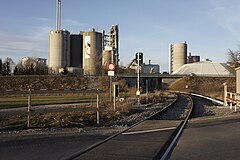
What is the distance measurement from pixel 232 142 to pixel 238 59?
8225cm

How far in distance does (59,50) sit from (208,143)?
129268 mm

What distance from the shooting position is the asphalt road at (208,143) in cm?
827

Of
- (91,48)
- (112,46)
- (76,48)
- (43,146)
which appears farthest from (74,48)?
(43,146)

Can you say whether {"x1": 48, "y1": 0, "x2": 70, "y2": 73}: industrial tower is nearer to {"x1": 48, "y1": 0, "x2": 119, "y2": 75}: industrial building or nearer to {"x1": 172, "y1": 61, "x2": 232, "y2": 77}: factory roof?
{"x1": 48, "y1": 0, "x2": 119, "y2": 75}: industrial building

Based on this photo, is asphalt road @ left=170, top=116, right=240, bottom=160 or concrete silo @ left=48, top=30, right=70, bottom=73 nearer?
asphalt road @ left=170, top=116, right=240, bottom=160

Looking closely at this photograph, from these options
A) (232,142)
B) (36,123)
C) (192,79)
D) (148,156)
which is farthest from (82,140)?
(192,79)

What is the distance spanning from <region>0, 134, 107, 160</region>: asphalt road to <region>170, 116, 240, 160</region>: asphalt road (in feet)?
8.95

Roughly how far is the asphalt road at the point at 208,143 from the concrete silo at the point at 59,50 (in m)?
124

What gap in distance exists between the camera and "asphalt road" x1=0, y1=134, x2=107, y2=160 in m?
8.31

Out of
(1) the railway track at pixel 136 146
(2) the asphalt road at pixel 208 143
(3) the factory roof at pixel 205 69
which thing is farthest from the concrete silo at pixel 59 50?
(1) the railway track at pixel 136 146

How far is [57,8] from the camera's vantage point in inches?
5384

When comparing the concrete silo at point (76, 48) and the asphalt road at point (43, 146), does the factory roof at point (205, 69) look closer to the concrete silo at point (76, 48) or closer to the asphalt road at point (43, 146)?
the concrete silo at point (76, 48)

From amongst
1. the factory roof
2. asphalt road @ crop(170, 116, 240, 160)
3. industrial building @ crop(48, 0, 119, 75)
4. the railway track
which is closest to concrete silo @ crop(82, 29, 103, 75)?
industrial building @ crop(48, 0, 119, 75)

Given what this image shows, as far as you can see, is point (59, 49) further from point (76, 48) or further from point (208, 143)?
point (208, 143)
